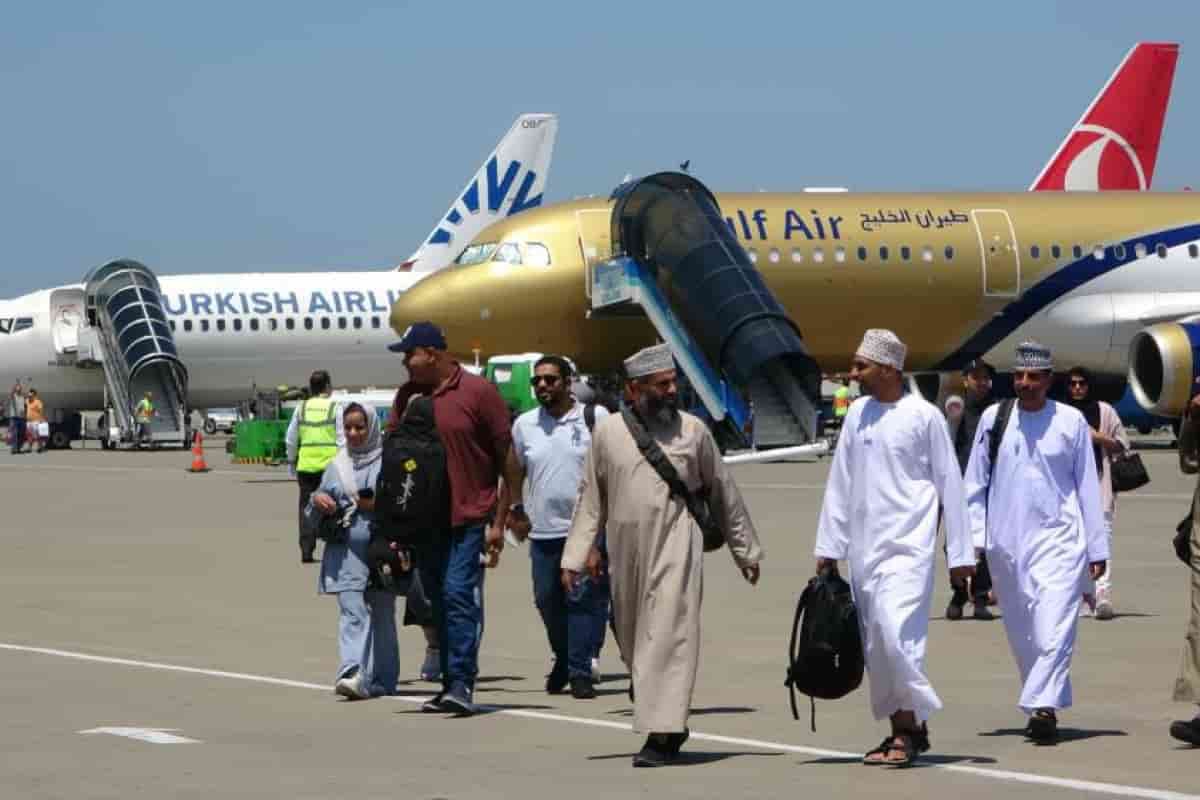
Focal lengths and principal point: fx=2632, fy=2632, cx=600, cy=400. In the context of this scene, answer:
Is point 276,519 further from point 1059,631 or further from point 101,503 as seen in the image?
point 1059,631

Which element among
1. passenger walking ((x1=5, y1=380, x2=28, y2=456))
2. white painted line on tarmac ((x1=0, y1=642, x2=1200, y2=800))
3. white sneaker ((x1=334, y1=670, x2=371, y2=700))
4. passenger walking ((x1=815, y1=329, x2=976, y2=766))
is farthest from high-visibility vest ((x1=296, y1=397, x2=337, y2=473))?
passenger walking ((x1=5, y1=380, x2=28, y2=456))

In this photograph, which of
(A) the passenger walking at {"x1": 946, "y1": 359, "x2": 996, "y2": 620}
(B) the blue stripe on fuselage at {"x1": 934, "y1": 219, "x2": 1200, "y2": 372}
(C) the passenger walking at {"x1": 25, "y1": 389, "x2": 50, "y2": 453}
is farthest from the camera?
(C) the passenger walking at {"x1": 25, "y1": 389, "x2": 50, "y2": 453}

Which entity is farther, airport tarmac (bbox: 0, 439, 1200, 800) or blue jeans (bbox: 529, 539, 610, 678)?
blue jeans (bbox: 529, 539, 610, 678)

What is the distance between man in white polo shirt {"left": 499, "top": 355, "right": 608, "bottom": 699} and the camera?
42.1 ft

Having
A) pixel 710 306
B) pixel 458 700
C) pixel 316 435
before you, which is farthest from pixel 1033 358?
pixel 710 306

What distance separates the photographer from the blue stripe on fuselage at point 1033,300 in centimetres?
4191

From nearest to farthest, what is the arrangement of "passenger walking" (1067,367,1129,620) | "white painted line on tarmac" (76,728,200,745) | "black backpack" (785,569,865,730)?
"black backpack" (785,569,865,730), "white painted line on tarmac" (76,728,200,745), "passenger walking" (1067,367,1129,620)

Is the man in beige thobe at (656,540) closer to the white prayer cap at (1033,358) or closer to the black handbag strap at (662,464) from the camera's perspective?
the black handbag strap at (662,464)

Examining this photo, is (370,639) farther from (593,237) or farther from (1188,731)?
(593,237)

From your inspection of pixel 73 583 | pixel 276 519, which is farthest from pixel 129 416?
pixel 73 583

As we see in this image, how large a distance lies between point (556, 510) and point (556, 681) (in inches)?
33.7

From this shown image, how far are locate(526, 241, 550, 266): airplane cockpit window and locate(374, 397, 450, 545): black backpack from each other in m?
28.2

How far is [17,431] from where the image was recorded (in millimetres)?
53062

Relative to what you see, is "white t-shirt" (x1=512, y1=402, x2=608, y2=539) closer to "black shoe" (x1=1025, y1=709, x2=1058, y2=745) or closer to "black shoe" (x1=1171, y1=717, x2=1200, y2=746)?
"black shoe" (x1=1025, y1=709, x2=1058, y2=745)
